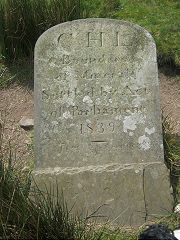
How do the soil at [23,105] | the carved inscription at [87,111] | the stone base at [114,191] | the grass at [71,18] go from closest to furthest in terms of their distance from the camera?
the stone base at [114,191]
the carved inscription at [87,111]
the soil at [23,105]
the grass at [71,18]

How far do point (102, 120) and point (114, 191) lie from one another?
75 centimetres

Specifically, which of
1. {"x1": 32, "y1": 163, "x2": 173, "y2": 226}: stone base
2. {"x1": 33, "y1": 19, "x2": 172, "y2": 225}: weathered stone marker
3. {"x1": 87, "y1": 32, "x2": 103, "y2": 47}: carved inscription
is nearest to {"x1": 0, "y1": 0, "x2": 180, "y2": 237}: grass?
{"x1": 32, "y1": 163, "x2": 173, "y2": 226}: stone base

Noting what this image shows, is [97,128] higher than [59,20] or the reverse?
the reverse

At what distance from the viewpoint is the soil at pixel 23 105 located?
4.20 meters

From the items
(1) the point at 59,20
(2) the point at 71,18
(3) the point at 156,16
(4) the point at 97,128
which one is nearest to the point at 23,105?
(1) the point at 59,20

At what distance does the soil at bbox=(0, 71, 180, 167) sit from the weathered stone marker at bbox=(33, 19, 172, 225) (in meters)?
1.34

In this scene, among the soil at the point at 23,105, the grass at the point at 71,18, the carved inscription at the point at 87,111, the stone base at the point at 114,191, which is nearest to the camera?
the stone base at the point at 114,191

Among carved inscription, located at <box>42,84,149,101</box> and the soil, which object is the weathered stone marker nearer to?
carved inscription, located at <box>42,84,149,101</box>

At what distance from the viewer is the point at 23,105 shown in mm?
4539

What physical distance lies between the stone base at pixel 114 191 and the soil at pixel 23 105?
1.50 m

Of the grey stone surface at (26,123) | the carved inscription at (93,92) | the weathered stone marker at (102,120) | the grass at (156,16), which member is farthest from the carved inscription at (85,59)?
the grass at (156,16)

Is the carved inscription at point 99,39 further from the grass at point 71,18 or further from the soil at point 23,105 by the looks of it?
the soil at point 23,105

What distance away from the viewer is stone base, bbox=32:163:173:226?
9.00 feet

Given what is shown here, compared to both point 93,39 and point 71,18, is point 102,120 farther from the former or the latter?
point 71,18
